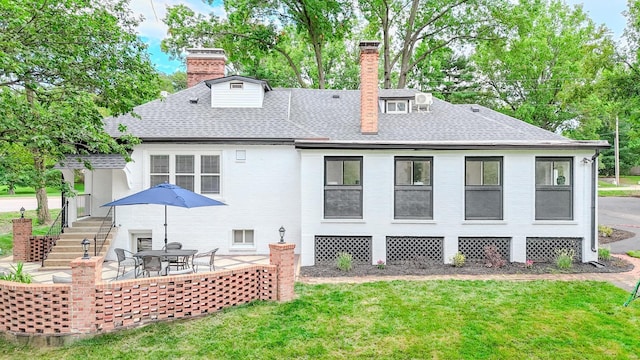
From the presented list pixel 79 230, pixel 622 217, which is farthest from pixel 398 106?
pixel 622 217

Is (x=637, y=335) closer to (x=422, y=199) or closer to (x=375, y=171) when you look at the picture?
(x=422, y=199)

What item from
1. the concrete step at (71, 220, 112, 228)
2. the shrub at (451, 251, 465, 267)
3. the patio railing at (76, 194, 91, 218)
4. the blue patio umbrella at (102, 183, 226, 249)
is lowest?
the shrub at (451, 251, 465, 267)

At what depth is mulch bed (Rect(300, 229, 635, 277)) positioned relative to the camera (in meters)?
9.90

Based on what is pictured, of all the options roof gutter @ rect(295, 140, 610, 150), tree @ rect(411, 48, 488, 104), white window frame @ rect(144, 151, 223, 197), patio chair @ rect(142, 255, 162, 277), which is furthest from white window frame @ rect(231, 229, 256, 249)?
tree @ rect(411, 48, 488, 104)

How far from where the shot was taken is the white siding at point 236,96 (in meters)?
13.4

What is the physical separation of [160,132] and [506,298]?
1098 centimetres

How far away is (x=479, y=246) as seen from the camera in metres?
11.0

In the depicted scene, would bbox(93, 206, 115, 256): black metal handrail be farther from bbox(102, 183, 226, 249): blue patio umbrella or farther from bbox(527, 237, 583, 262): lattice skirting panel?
bbox(527, 237, 583, 262): lattice skirting panel

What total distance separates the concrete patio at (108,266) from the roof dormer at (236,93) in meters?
5.70

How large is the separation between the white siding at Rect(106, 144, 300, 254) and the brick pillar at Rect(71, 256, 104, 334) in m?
5.83

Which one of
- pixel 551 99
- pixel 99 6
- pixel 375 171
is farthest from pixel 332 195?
pixel 551 99

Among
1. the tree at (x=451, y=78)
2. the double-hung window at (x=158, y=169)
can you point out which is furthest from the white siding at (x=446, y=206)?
the tree at (x=451, y=78)

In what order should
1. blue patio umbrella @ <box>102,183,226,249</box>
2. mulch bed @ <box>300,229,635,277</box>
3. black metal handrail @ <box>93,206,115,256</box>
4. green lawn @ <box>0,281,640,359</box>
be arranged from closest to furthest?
green lawn @ <box>0,281,640,359</box>
blue patio umbrella @ <box>102,183,226,249</box>
mulch bed @ <box>300,229,635,277</box>
black metal handrail @ <box>93,206,115,256</box>

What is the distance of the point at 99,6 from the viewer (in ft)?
29.5
